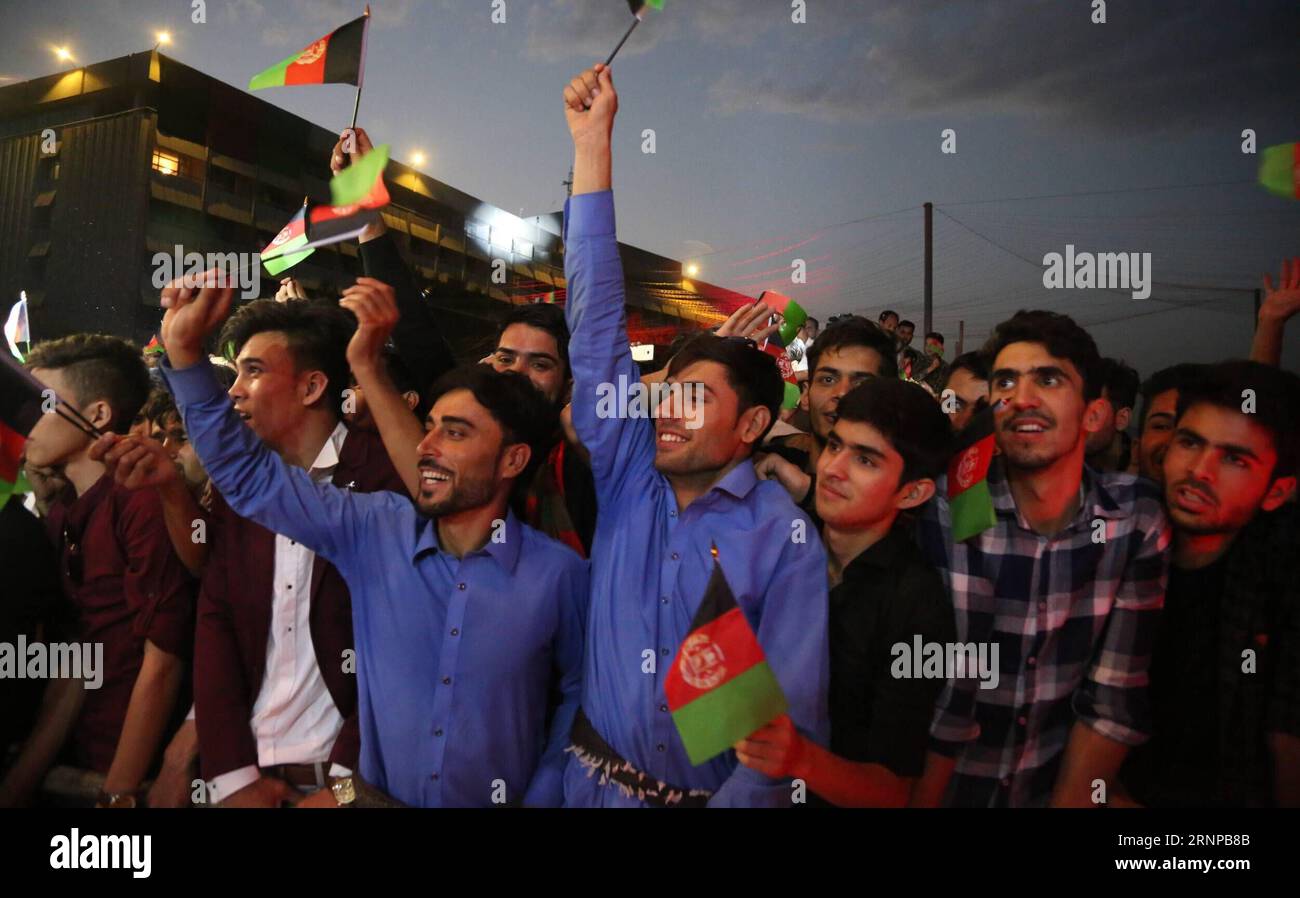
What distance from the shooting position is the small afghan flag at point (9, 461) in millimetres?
2193

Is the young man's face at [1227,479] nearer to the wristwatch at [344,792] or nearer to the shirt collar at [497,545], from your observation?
the shirt collar at [497,545]

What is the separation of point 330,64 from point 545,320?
104 centimetres

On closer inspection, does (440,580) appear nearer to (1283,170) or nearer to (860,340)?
(860,340)

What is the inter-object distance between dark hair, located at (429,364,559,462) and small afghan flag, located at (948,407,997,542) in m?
1.15

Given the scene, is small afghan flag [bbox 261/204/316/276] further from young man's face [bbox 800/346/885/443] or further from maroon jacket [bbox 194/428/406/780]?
young man's face [bbox 800/346/885/443]

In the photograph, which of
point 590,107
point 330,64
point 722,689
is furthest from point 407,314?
point 722,689

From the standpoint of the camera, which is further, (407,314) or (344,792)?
(407,314)

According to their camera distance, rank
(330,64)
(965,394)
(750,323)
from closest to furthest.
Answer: (330,64) < (750,323) < (965,394)

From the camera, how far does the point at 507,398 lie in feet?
7.16

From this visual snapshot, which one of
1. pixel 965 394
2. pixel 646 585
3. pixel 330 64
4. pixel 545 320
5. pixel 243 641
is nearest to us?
pixel 646 585

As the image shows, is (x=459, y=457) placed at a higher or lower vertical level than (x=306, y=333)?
lower

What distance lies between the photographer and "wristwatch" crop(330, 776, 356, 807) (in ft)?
6.77
